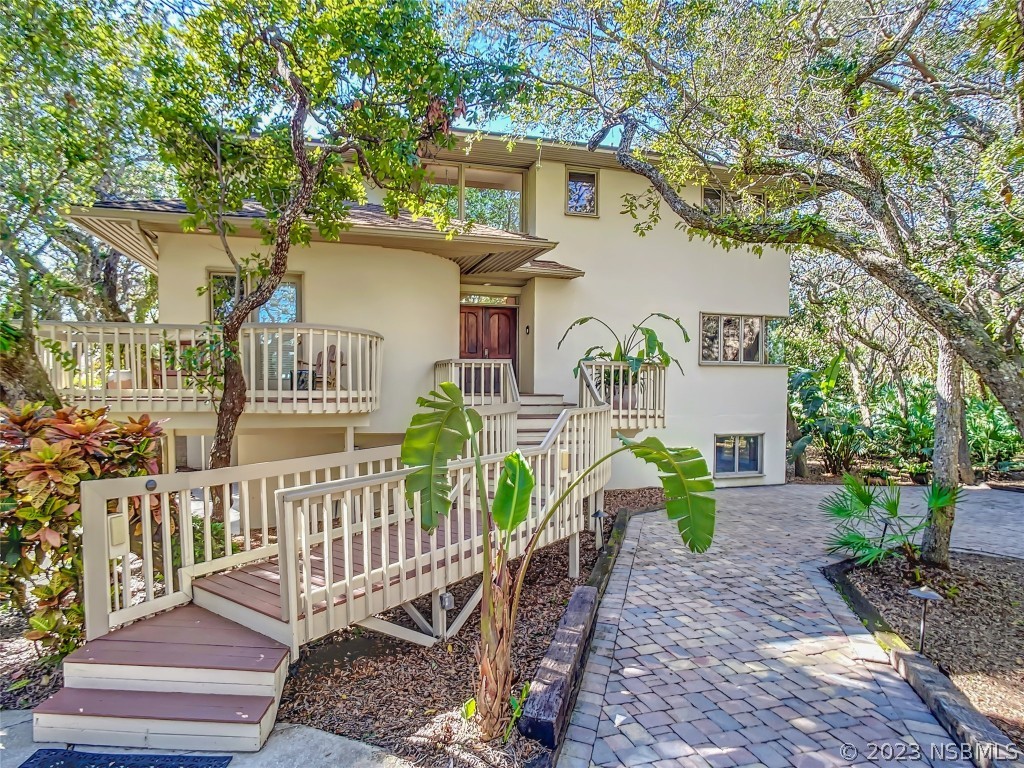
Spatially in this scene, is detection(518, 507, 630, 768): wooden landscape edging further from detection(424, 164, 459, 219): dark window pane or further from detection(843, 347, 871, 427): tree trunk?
detection(843, 347, 871, 427): tree trunk

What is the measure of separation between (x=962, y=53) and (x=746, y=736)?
9.35 m

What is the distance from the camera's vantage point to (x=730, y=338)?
41.2 ft

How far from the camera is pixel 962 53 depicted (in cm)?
711

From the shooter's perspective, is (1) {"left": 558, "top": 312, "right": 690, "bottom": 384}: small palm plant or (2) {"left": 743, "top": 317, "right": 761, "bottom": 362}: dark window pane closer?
(1) {"left": 558, "top": 312, "right": 690, "bottom": 384}: small palm plant

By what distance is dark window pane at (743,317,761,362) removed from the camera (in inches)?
499

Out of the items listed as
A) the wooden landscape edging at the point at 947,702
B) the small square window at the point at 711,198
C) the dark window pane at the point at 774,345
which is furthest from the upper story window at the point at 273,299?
the dark window pane at the point at 774,345

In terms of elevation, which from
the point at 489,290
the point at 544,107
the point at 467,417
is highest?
the point at 544,107

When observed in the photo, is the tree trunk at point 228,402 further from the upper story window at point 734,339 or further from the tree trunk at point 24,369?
the upper story window at point 734,339

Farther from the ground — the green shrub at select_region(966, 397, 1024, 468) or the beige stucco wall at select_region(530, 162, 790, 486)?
the beige stucco wall at select_region(530, 162, 790, 486)

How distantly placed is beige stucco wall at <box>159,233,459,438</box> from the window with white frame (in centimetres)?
735

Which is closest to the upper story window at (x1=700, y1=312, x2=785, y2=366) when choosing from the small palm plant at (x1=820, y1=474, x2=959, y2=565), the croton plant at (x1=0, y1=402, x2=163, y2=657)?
the small palm plant at (x1=820, y1=474, x2=959, y2=565)

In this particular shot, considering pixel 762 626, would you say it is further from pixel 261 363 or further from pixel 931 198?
pixel 931 198

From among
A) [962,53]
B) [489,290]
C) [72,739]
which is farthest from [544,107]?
[72,739]

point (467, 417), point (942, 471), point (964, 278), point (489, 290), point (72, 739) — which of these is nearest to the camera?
point (72, 739)
